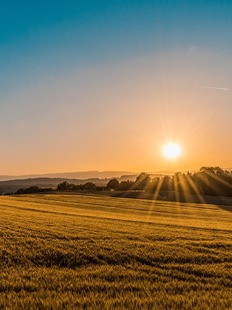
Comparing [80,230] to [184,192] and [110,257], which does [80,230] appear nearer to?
[110,257]

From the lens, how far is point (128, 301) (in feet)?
30.6

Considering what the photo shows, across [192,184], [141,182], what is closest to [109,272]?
[192,184]

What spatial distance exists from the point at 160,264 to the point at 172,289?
3.16m

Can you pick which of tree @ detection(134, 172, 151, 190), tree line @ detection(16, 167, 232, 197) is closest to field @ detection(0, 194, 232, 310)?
tree line @ detection(16, 167, 232, 197)

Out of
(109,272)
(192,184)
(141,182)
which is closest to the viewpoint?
(109,272)

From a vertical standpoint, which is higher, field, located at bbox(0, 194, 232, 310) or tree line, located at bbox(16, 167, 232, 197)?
tree line, located at bbox(16, 167, 232, 197)

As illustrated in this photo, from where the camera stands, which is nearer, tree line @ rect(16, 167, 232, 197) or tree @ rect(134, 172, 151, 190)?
tree line @ rect(16, 167, 232, 197)

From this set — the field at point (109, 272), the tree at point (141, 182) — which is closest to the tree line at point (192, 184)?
the tree at point (141, 182)

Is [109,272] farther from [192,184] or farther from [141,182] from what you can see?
[141,182]

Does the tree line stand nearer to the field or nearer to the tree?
the tree

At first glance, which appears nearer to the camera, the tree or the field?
the field

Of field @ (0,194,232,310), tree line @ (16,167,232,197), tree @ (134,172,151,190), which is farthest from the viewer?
tree @ (134,172,151,190)

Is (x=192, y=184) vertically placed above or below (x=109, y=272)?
above

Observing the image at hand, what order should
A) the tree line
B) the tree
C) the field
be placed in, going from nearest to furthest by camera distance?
1. the field
2. the tree line
3. the tree
